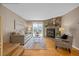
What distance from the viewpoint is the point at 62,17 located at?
799cm

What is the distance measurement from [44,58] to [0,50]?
3.74 feet

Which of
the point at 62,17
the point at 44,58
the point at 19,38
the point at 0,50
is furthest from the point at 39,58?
the point at 62,17

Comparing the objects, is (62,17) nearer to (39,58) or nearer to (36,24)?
(36,24)

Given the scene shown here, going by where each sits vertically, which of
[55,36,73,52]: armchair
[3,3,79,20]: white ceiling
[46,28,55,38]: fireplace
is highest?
[3,3,79,20]: white ceiling

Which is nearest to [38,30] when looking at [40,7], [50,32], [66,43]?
[50,32]

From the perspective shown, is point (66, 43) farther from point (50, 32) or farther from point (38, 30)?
point (38, 30)

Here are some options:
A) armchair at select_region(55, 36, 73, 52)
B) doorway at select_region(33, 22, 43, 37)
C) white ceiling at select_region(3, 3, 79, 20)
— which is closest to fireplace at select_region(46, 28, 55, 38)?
doorway at select_region(33, 22, 43, 37)

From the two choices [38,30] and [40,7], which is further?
[38,30]

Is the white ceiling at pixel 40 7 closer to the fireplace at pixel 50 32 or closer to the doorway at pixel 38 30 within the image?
the fireplace at pixel 50 32

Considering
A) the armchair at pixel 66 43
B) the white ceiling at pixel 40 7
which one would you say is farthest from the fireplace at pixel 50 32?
the armchair at pixel 66 43

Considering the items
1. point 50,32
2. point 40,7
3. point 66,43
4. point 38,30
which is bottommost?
point 66,43

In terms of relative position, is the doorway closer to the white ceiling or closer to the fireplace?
the fireplace

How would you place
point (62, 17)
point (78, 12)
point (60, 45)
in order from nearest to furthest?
point (78, 12), point (60, 45), point (62, 17)

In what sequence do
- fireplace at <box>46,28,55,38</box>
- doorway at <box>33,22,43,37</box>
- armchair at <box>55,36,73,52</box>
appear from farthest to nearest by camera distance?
doorway at <box>33,22,43,37</box> < fireplace at <box>46,28,55,38</box> < armchair at <box>55,36,73,52</box>
